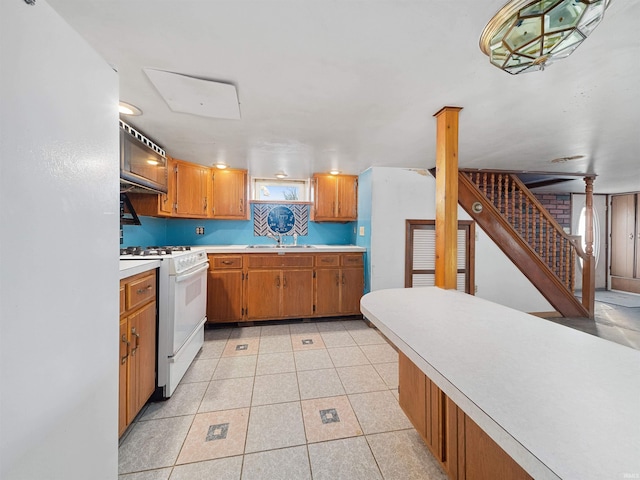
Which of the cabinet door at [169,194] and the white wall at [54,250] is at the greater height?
the cabinet door at [169,194]

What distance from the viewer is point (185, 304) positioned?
1.94 metres

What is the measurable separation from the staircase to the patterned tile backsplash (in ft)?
7.05

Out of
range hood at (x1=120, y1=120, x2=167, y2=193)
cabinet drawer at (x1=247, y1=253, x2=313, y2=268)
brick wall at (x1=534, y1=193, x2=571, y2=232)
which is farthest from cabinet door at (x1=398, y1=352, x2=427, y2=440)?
brick wall at (x1=534, y1=193, x2=571, y2=232)

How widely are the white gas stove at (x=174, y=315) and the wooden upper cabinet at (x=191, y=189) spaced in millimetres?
954

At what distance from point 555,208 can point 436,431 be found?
584 cm

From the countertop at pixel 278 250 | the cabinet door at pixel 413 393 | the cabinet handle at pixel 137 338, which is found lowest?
the cabinet door at pixel 413 393

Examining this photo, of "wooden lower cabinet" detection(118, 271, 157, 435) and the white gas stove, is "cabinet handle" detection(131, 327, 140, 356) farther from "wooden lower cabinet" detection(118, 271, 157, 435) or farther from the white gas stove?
the white gas stove

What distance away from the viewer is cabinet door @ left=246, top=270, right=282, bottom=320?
2986 millimetres

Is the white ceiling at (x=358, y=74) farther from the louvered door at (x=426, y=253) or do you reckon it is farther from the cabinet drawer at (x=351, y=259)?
the cabinet drawer at (x=351, y=259)

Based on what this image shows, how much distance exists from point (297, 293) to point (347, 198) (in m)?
1.48

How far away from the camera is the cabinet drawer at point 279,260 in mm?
2992

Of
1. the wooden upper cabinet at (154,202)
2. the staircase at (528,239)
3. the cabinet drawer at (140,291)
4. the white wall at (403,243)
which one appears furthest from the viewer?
the staircase at (528,239)

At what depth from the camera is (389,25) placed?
3.15ft

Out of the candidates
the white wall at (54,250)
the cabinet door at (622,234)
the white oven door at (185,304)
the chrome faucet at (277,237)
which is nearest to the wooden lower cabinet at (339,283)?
the chrome faucet at (277,237)
